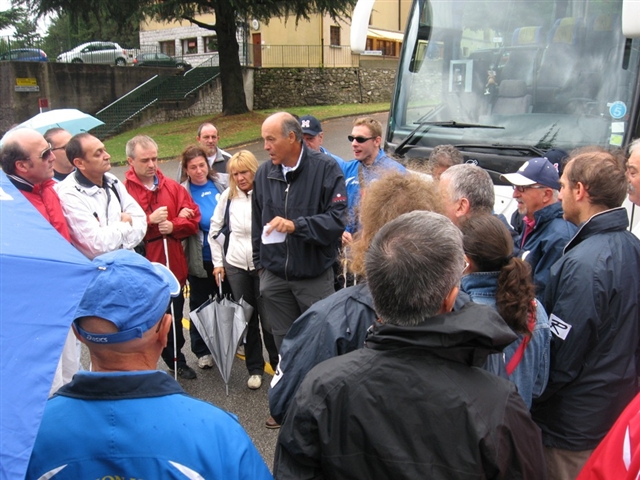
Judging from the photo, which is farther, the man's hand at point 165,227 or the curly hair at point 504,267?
the man's hand at point 165,227

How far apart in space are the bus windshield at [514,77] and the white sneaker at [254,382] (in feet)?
7.83

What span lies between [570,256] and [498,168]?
2.18m

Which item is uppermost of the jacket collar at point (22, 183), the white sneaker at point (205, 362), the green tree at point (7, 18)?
the green tree at point (7, 18)

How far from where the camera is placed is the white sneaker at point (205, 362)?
4824mm

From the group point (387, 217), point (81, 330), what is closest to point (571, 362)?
point (387, 217)

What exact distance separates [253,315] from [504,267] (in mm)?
2804

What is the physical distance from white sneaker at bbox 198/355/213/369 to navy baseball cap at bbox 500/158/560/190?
114 inches

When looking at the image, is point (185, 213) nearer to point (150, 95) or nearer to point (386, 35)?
point (150, 95)

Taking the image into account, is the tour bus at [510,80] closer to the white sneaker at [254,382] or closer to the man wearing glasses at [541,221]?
the man wearing glasses at [541,221]

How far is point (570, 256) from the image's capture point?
2.49 metres

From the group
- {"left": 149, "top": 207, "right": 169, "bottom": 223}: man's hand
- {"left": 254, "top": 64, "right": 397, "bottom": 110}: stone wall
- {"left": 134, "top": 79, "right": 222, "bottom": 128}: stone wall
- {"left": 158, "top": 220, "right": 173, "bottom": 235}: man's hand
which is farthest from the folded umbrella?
{"left": 254, "top": 64, "right": 397, "bottom": 110}: stone wall

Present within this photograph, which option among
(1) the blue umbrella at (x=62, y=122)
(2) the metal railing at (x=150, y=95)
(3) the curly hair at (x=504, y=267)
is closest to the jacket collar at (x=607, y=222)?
(3) the curly hair at (x=504, y=267)

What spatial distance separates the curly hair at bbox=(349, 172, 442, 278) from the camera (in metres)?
2.16

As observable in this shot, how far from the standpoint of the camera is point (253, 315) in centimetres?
460
